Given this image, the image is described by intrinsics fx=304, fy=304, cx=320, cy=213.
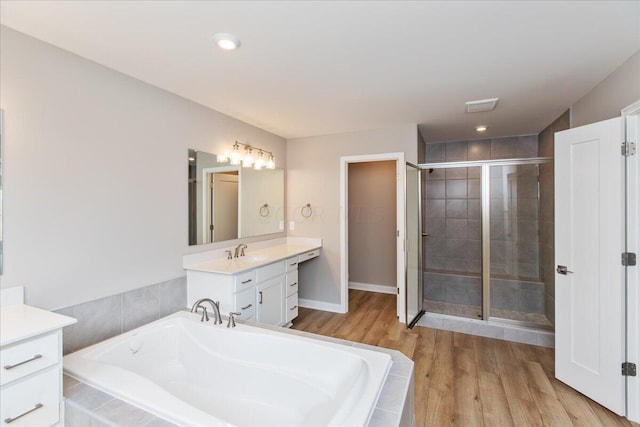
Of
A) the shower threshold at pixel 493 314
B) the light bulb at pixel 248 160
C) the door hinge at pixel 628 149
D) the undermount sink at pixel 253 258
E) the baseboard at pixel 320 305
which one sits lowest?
the baseboard at pixel 320 305

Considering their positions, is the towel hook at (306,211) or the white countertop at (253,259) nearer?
the white countertop at (253,259)

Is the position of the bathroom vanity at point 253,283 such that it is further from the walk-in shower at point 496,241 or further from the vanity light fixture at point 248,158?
the walk-in shower at point 496,241

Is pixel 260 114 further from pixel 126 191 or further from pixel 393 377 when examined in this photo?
pixel 393 377

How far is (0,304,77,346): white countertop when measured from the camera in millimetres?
1285


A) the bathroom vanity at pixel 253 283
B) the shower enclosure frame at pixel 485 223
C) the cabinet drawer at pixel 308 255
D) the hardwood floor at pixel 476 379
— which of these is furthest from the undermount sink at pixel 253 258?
the shower enclosure frame at pixel 485 223

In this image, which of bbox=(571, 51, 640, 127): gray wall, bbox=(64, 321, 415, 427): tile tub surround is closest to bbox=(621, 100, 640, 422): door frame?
bbox=(571, 51, 640, 127): gray wall

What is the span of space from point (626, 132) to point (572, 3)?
1.07m

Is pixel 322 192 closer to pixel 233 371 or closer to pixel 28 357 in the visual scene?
pixel 233 371

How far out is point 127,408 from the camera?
139cm

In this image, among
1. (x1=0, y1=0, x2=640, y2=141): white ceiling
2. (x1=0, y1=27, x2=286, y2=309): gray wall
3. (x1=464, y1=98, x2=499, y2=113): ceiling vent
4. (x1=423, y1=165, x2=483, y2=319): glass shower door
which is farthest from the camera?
(x1=423, y1=165, x2=483, y2=319): glass shower door

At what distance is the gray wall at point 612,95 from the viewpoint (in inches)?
79.0

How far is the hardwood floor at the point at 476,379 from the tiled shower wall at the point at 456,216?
95 centimetres

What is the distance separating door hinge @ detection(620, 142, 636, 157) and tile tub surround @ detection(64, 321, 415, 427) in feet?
6.61

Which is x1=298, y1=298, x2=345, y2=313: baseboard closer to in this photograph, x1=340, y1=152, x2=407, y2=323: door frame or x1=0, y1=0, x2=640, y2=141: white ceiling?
x1=340, y1=152, x2=407, y2=323: door frame
